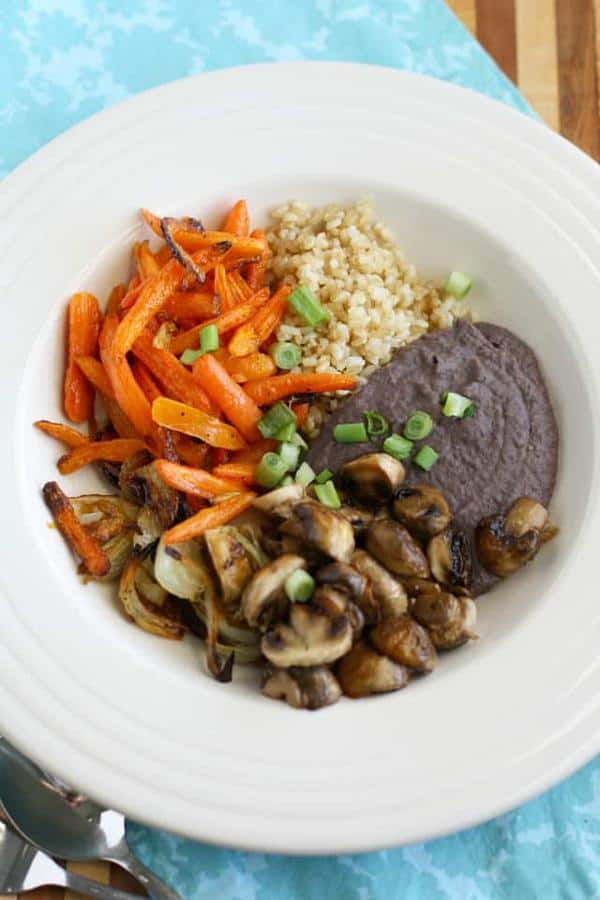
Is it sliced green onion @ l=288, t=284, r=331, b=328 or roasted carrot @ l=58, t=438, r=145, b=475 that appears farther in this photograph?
sliced green onion @ l=288, t=284, r=331, b=328

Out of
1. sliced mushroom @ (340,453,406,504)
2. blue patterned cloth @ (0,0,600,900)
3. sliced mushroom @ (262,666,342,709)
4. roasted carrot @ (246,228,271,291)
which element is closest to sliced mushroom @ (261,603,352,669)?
sliced mushroom @ (262,666,342,709)

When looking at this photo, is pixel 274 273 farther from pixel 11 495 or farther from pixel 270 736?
pixel 270 736

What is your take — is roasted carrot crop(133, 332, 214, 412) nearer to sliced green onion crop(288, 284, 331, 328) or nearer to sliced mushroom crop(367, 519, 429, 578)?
sliced green onion crop(288, 284, 331, 328)

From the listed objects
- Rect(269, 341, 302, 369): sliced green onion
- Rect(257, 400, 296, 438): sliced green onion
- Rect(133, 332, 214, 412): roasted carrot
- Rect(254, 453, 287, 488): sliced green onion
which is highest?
Rect(133, 332, 214, 412): roasted carrot

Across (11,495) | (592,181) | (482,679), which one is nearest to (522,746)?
(482,679)

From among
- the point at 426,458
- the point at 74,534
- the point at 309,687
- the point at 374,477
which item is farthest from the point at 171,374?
the point at 309,687

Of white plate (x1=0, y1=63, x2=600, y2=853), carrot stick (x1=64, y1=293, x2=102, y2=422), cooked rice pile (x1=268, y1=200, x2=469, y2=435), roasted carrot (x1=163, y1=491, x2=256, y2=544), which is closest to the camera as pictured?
white plate (x1=0, y1=63, x2=600, y2=853)

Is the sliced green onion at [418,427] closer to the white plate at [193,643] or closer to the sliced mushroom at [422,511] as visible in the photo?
the sliced mushroom at [422,511]
